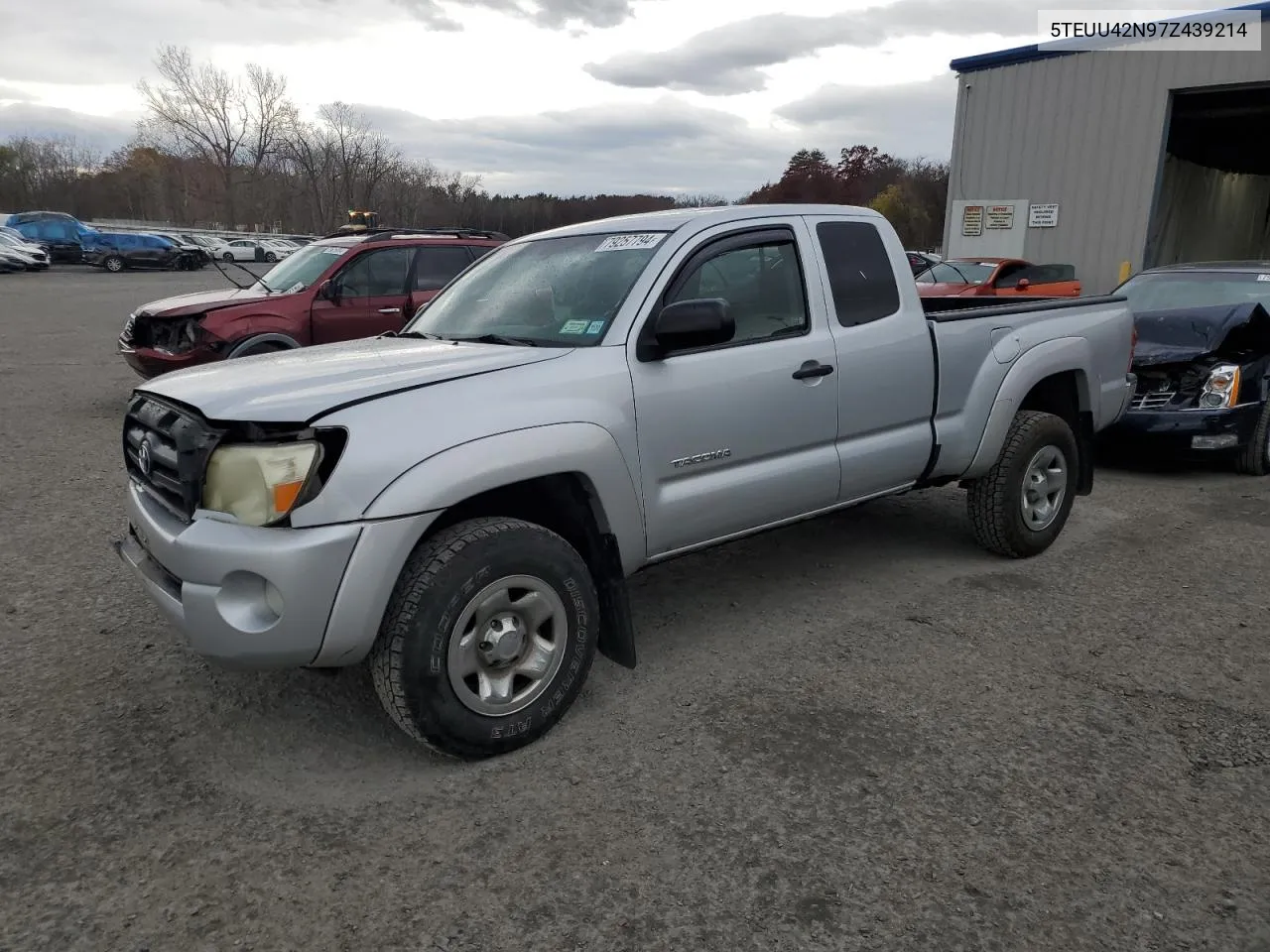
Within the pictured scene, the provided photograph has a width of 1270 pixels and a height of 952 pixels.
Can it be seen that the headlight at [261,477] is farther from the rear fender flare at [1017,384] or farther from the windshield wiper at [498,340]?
the rear fender flare at [1017,384]

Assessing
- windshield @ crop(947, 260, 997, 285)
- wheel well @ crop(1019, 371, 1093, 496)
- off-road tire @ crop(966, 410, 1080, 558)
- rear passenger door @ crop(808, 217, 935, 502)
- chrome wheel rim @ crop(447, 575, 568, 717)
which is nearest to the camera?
chrome wheel rim @ crop(447, 575, 568, 717)

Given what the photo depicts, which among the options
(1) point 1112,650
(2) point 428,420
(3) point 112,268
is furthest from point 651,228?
(3) point 112,268

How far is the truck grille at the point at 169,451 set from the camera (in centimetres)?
288

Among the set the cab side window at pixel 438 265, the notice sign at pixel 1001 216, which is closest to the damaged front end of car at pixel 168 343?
the cab side window at pixel 438 265

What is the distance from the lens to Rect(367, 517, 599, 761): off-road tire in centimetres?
288

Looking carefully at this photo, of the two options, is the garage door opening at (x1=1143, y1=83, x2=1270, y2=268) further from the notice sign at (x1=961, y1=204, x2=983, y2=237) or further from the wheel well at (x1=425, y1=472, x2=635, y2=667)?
the wheel well at (x1=425, y1=472, x2=635, y2=667)

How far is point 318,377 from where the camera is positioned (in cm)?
317

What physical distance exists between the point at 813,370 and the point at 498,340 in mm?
1345

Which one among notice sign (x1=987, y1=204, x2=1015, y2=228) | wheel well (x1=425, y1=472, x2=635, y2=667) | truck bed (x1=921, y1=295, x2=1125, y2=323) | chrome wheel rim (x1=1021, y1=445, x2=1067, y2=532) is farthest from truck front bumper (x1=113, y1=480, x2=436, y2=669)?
notice sign (x1=987, y1=204, x2=1015, y2=228)

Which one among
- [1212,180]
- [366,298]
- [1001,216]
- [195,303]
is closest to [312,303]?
[366,298]

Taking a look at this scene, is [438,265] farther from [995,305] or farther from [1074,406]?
[1074,406]

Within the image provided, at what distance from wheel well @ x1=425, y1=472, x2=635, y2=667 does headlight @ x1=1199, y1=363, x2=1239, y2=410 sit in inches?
225

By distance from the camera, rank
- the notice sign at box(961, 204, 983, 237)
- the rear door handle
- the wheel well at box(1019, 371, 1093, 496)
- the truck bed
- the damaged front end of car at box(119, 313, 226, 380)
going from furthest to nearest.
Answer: the notice sign at box(961, 204, 983, 237) → the damaged front end of car at box(119, 313, 226, 380) → the wheel well at box(1019, 371, 1093, 496) → the truck bed → the rear door handle

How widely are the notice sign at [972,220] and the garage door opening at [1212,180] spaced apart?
115 inches
